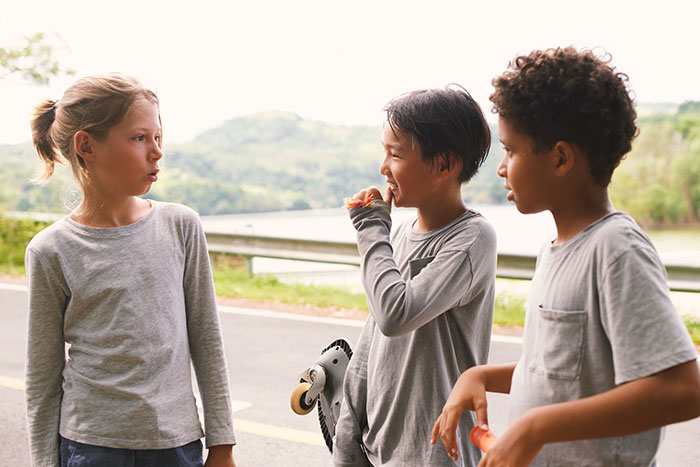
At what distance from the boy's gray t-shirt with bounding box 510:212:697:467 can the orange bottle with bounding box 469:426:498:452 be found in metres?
0.09

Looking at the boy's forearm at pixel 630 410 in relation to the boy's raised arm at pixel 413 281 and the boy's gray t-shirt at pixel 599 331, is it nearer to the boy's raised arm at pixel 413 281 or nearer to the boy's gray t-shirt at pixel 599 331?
the boy's gray t-shirt at pixel 599 331

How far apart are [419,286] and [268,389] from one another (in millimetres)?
2912

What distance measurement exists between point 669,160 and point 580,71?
23.5 ft

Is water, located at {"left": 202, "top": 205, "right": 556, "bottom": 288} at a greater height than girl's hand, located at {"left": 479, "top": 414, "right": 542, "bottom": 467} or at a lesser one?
lesser

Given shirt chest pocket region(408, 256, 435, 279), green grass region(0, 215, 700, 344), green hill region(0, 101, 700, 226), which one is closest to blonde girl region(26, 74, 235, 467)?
shirt chest pocket region(408, 256, 435, 279)

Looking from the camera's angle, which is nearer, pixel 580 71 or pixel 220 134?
pixel 580 71

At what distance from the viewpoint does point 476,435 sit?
4.16 ft

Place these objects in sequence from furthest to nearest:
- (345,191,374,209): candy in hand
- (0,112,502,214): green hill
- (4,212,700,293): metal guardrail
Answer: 1. (0,112,502,214): green hill
2. (4,212,700,293): metal guardrail
3. (345,191,374,209): candy in hand

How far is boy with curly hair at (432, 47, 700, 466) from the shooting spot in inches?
43.4

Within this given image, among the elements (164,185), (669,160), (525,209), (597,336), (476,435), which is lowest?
(164,185)

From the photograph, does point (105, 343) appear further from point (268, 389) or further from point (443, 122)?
point (268, 389)

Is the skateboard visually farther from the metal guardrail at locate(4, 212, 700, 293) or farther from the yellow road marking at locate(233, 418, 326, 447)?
the metal guardrail at locate(4, 212, 700, 293)

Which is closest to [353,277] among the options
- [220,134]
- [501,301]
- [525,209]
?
[501,301]

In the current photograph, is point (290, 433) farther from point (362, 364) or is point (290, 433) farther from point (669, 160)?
point (669, 160)
